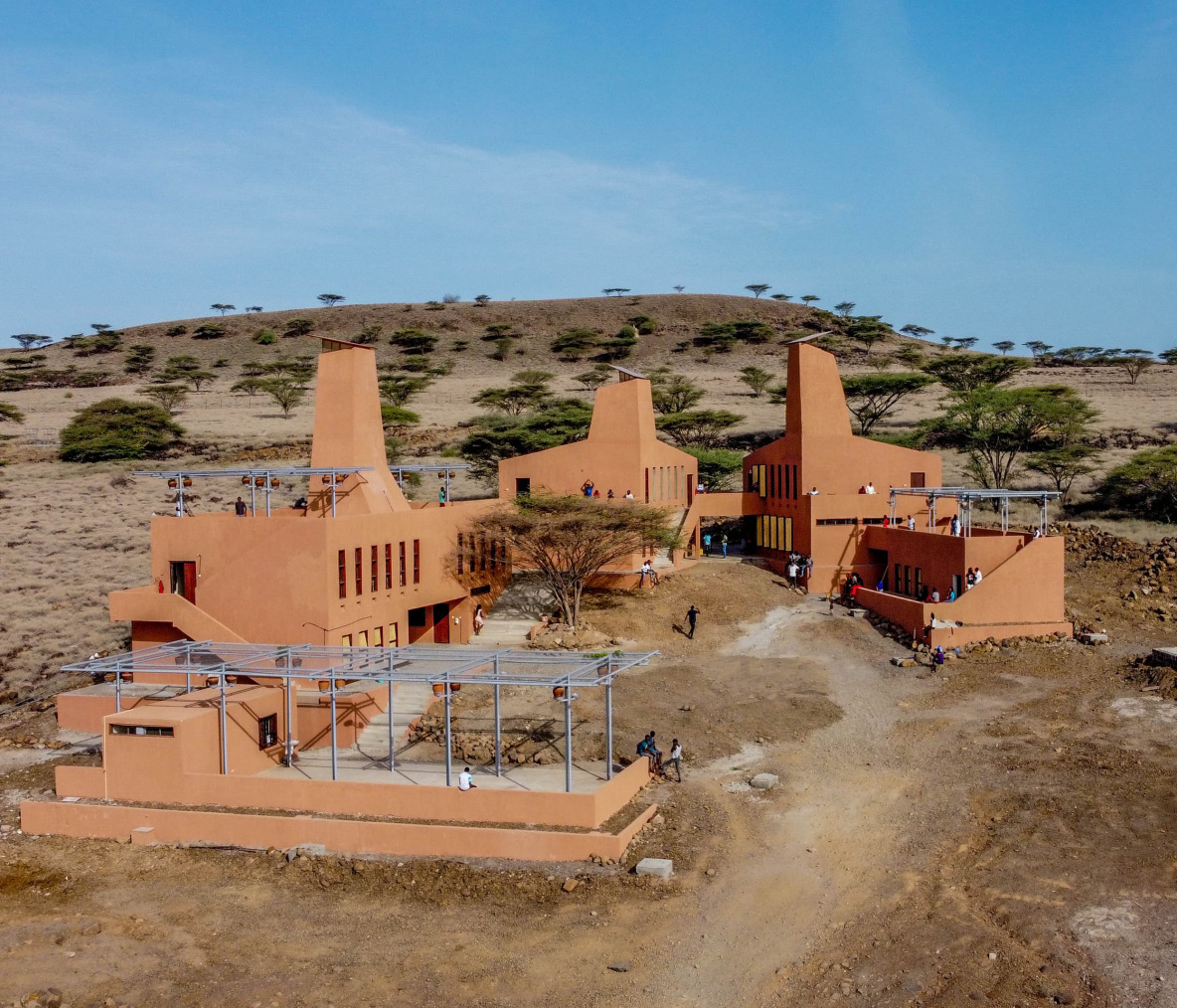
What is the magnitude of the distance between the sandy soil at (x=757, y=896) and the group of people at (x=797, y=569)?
11489 mm

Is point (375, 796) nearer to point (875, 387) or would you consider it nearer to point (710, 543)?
point (710, 543)

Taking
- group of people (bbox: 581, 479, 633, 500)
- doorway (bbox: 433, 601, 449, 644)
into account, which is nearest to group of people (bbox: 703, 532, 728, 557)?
group of people (bbox: 581, 479, 633, 500)

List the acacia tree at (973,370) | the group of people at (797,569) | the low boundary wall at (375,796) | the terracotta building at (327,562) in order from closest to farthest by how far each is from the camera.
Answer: the low boundary wall at (375,796) → the terracotta building at (327,562) → the group of people at (797,569) → the acacia tree at (973,370)

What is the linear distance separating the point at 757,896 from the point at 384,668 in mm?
10178

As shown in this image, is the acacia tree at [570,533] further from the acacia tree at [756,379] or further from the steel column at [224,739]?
the acacia tree at [756,379]

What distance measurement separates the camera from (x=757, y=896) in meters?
18.3

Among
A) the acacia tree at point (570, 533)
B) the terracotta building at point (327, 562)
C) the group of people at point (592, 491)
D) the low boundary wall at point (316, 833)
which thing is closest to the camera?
the low boundary wall at point (316, 833)

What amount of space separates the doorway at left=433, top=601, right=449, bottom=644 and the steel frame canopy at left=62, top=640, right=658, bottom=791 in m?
5.97

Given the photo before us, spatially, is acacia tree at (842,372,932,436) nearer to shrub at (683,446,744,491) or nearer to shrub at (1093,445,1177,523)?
shrub at (683,446,744,491)

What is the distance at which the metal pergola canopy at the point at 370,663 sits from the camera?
72.5 ft

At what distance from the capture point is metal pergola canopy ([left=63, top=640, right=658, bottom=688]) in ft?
72.5

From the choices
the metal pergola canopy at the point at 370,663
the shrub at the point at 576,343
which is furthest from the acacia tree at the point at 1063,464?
the shrub at the point at 576,343

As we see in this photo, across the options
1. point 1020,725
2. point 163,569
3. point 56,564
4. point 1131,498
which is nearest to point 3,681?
point 163,569

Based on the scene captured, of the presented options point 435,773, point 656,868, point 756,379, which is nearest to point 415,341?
point 756,379
